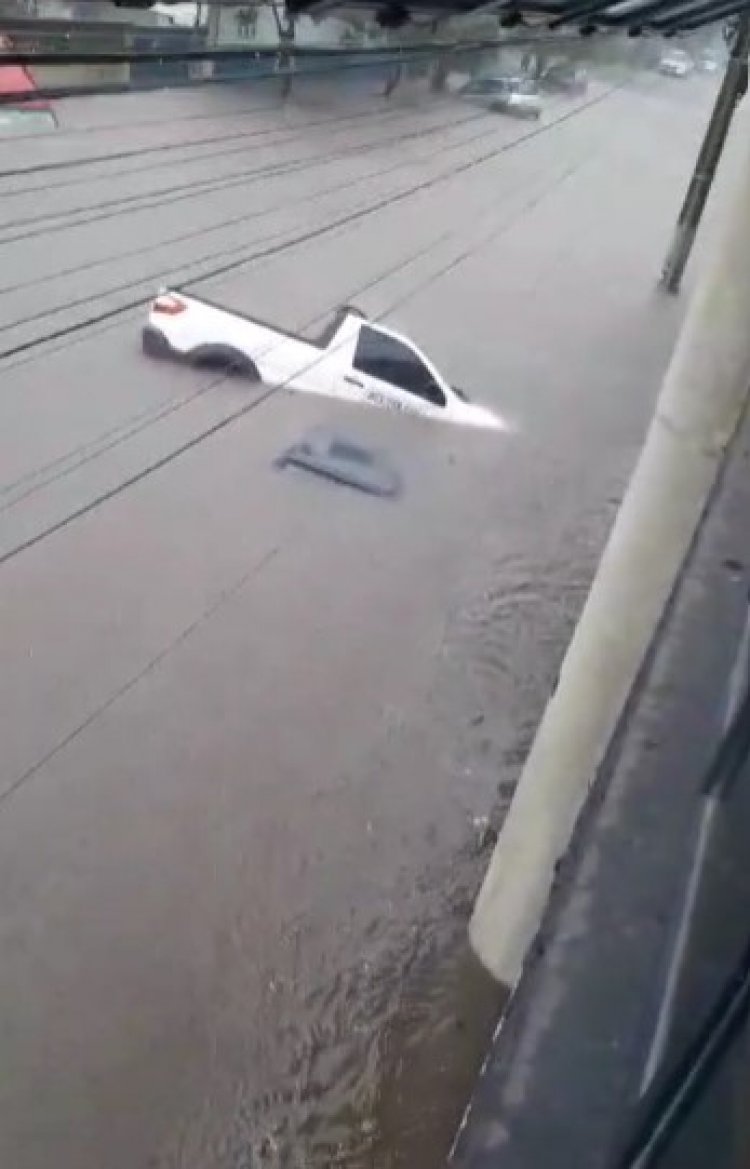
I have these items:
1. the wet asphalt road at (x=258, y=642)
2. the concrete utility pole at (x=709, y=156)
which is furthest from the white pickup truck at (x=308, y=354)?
the concrete utility pole at (x=709, y=156)

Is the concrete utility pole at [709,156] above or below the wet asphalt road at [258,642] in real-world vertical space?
above

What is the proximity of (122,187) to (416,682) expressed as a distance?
4.07 metres

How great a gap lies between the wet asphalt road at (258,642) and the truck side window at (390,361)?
0.18 metres

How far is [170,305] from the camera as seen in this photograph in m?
5.65

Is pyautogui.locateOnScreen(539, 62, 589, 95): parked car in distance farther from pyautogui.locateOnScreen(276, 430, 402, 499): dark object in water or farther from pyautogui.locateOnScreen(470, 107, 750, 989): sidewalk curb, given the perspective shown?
pyautogui.locateOnScreen(470, 107, 750, 989): sidewalk curb

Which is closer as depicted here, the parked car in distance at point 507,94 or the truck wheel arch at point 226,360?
the truck wheel arch at point 226,360

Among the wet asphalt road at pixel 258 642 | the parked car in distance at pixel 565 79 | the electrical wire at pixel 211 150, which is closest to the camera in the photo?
the wet asphalt road at pixel 258 642

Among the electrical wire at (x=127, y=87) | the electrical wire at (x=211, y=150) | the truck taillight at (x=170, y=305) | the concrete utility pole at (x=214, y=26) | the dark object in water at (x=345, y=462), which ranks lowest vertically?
the dark object in water at (x=345, y=462)

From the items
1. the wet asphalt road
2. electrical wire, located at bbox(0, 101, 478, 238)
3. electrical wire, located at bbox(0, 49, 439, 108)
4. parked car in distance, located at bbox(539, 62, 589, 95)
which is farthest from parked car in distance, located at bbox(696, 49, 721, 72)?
electrical wire, located at bbox(0, 49, 439, 108)

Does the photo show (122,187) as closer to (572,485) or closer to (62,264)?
(62,264)

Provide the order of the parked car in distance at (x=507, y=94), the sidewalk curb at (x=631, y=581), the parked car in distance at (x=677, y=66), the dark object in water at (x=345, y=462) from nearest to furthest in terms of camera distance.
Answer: the sidewalk curb at (x=631, y=581)
the dark object in water at (x=345, y=462)
the parked car in distance at (x=507, y=94)
the parked car in distance at (x=677, y=66)

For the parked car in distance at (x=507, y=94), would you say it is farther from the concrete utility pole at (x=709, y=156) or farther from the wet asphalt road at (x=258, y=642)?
the concrete utility pole at (x=709, y=156)

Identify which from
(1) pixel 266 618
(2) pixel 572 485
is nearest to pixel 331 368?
(2) pixel 572 485

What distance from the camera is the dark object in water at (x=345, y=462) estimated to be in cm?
522
